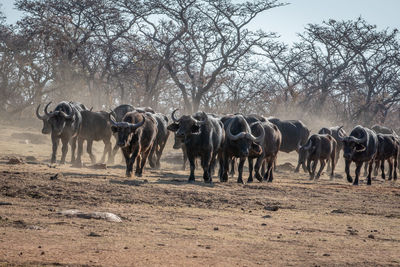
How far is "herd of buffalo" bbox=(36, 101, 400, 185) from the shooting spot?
14.8 meters

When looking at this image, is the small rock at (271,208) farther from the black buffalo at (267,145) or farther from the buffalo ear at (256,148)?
the black buffalo at (267,145)

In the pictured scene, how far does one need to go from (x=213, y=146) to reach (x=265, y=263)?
8580 mm

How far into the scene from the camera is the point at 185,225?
8.93 m

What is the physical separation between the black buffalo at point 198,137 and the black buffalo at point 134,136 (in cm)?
62

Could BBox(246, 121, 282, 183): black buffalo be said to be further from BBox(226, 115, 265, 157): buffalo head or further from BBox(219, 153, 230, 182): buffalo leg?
BBox(219, 153, 230, 182): buffalo leg

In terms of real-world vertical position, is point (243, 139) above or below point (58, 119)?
below

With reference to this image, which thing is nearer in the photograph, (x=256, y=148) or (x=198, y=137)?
(x=198, y=137)

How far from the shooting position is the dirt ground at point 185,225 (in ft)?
22.5

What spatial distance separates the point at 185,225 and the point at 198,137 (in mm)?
5985

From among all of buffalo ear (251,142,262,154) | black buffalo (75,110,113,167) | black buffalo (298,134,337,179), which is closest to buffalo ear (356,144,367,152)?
black buffalo (298,134,337,179)

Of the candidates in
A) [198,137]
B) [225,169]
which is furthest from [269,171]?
[198,137]

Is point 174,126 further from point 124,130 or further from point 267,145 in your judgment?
point 267,145

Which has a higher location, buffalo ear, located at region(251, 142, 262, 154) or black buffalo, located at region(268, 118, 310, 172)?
black buffalo, located at region(268, 118, 310, 172)

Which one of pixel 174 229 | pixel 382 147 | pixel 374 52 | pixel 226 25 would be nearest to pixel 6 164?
pixel 174 229
